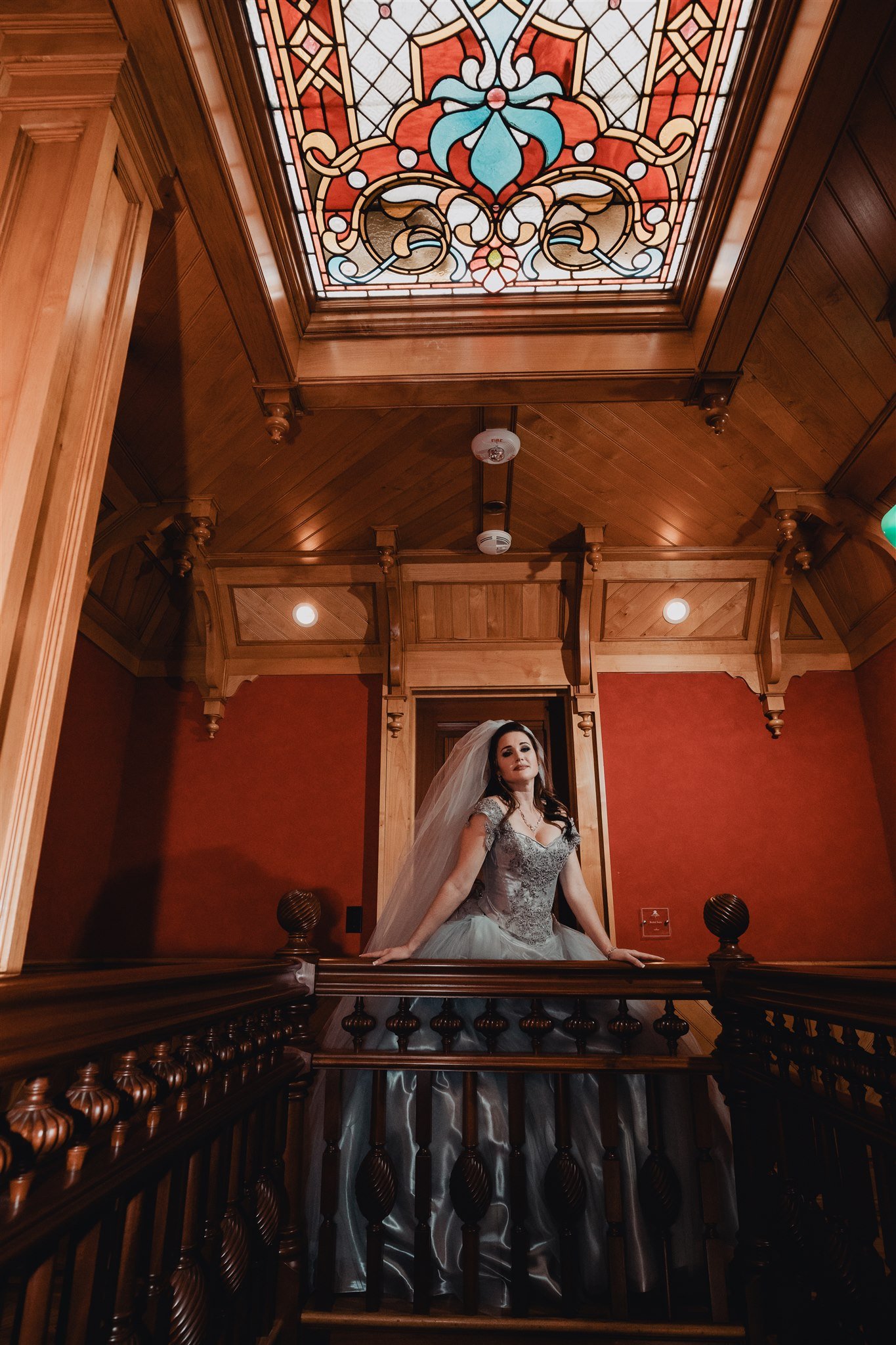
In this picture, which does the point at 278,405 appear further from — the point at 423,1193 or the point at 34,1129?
the point at 34,1129

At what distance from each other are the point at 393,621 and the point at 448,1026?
328 cm

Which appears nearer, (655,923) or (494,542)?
(494,542)

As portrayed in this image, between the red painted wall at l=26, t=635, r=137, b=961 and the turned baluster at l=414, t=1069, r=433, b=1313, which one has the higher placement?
the red painted wall at l=26, t=635, r=137, b=961

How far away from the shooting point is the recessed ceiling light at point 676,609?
5059 mm

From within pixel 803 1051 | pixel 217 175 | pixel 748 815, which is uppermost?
pixel 217 175

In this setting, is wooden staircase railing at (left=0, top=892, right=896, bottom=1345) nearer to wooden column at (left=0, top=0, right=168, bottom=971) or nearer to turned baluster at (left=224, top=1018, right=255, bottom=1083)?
turned baluster at (left=224, top=1018, right=255, bottom=1083)

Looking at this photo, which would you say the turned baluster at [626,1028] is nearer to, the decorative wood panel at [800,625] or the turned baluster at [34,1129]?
the turned baluster at [34,1129]

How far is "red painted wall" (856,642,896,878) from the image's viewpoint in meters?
4.60

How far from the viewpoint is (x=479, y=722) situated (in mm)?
5156

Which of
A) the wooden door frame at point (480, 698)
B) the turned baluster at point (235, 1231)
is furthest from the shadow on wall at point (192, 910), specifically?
the turned baluster at point (235, 1231)

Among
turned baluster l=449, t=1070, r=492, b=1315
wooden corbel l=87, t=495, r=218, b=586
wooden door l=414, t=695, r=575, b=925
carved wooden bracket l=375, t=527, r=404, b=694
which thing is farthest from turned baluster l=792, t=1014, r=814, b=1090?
wooden corbel l=87, t=495, r=218, b=586

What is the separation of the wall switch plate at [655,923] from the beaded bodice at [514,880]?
2.01 m

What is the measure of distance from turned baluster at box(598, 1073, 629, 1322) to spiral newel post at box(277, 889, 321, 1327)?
2.47ft

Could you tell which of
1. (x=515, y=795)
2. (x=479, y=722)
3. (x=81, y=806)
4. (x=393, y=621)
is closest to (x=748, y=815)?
(x=479, y=722)
